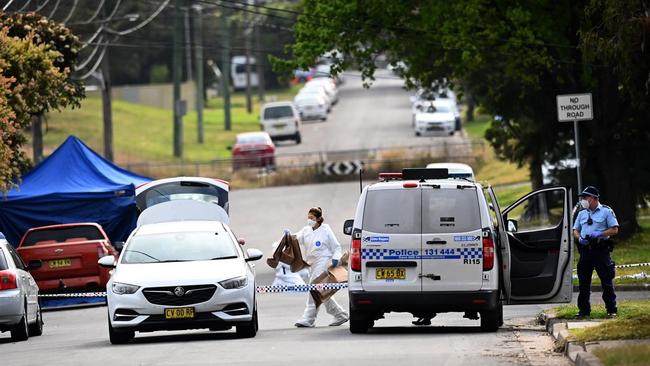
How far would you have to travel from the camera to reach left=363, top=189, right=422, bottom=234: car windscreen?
1870cm

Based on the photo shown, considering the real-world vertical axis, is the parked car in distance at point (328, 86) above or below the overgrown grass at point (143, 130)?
above

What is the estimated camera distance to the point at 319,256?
21.6 m

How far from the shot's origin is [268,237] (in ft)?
139

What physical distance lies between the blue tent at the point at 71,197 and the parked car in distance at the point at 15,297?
10.1 metres

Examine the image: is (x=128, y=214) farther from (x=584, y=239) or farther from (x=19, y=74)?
(x=584, y=239)

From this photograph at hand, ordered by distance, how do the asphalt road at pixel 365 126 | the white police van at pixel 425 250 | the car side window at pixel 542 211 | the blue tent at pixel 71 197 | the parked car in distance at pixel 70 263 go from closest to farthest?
the white police van at pixel 425 250, the parked car in distance at pixel 70 263, the blue tent at pixel 71 197, the car side window at pixel 542 211, the asphalt road at pixel 365 126

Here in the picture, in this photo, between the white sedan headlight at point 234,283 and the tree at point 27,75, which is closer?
the white sedan headlight at point 234,283

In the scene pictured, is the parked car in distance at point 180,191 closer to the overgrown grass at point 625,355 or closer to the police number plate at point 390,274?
the police number plate at point 390,274

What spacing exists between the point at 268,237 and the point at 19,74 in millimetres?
14476

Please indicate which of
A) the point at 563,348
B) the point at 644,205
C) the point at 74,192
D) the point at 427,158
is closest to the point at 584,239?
the point at 563,348

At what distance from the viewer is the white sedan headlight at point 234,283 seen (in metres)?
18.9

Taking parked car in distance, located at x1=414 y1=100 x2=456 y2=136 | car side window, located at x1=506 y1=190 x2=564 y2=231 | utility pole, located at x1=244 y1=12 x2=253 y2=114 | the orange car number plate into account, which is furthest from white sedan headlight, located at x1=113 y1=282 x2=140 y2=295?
utility pole, located at x1=244 y1=12 x2=253 y2=114

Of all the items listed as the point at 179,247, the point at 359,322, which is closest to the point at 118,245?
the point at 179,247

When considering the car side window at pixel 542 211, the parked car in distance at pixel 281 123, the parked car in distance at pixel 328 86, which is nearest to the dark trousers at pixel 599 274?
the car side window at pixel 542 211
